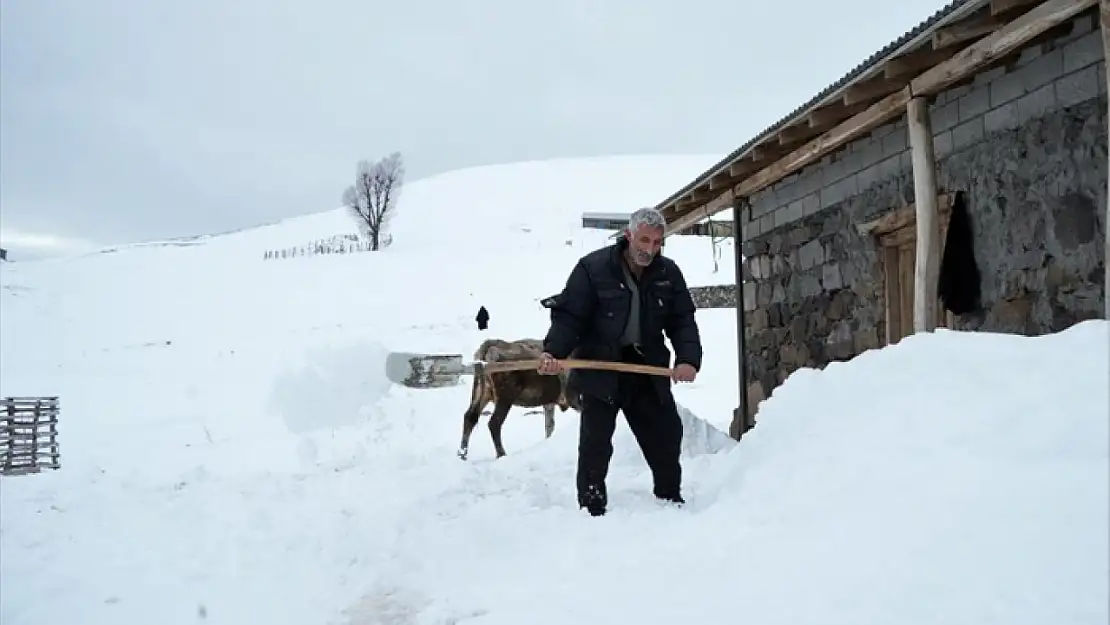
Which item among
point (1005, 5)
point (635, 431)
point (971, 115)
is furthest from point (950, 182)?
point (635, 431)

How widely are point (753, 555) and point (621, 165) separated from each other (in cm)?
7257

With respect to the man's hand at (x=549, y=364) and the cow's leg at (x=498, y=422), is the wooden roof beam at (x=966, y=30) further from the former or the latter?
the cow's leg at (x=498, y=422)

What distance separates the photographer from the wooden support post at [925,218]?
5383 mm

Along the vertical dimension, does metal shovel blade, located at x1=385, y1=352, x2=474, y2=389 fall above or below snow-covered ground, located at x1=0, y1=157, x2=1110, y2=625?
above

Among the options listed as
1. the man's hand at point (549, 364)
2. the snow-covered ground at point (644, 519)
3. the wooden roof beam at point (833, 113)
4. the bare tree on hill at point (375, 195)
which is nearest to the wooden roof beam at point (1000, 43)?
the wooden roof beam at point (833, 113)

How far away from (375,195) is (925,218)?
49687mm

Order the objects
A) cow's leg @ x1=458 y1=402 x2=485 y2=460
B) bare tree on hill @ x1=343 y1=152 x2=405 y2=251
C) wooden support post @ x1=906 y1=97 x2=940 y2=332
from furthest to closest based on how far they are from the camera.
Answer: bare tree on hill @ x1=343 y1=152 x2=405 y2=251 < cow's leg @ x1=458 y1=402 x2=485 y2=460 < wooden support post @ x1=906 y1=97 x2=940 y2=332

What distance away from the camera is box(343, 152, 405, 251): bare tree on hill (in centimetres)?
5184

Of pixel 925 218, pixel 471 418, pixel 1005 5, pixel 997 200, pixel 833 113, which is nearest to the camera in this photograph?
pixel 1005 5

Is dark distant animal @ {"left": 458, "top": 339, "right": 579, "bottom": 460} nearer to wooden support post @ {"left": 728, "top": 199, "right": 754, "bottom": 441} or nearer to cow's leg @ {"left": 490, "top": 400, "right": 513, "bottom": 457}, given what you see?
cow's leg @ {"left": 490, "top": 400, "right": 513, "bottom": 457}

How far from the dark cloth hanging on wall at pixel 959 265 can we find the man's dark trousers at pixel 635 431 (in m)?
2.18

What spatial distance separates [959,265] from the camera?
5.57 meters

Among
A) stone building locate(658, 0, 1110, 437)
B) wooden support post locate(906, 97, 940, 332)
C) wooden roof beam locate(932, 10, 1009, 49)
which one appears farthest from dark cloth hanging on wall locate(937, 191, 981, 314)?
wooden roof beam locate(932, 10, 1009, 49)

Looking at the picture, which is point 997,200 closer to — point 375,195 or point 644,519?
point 644,519
